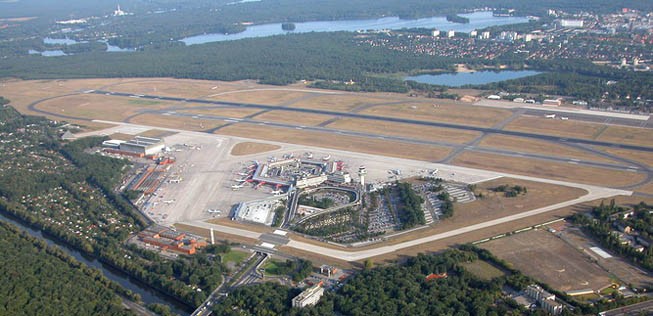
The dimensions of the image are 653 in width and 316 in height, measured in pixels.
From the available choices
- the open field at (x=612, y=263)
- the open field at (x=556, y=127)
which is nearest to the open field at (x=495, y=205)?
the open field at (x=612, y=263)

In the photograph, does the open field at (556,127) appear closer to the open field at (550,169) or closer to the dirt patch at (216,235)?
the open field at (550,169)

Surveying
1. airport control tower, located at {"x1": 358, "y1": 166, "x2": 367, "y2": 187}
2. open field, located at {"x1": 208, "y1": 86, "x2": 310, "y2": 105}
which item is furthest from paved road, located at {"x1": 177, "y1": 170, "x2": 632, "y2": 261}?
open field, located at {"x1": 208, "y1": 86, "x2": 310, "y2": 105}

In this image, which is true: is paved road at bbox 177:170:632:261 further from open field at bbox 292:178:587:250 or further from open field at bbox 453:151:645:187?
open field at bbox 453:151:645:187

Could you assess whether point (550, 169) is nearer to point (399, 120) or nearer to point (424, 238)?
point (424, 238)

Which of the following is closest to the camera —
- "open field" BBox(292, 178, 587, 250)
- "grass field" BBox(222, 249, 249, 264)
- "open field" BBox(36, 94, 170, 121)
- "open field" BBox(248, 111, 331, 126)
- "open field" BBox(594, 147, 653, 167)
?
"grass field" BBox(222, 249, 249, 264)

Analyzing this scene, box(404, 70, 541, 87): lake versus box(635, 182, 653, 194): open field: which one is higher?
box(404, 70, 541, 87): lake

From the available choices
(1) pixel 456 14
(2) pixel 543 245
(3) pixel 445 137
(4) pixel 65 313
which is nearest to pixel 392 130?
(3) pixel 445 137

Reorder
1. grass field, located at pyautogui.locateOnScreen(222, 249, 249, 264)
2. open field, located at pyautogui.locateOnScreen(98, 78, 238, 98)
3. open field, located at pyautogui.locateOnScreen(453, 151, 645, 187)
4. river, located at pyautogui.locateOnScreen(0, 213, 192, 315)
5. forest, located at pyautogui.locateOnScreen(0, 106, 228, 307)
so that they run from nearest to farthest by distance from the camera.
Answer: river, located at pyautogui.locateOnScreen(0, 213, 192, 315), forest, located at pyautogui.locateOnScreen(0, 106, 228, 307), grass field, located at pyautogui.locateOnScreen(222, 249, 249, 264), open field, located at pyautogui.locateOnScreen(453, 151, 645, 187), open field, located at pyautogui.locateOnScreen(98, 78, 238, 98)

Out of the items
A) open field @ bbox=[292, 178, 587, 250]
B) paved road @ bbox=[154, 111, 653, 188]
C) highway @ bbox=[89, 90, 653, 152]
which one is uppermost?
highway @ bbox=[89, 90, 653, 152]

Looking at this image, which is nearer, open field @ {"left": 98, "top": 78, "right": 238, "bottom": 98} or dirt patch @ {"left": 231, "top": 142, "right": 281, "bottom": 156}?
dirt patch @ {"left": 231, "top": 142, "right": 281, "bottom": 156}
